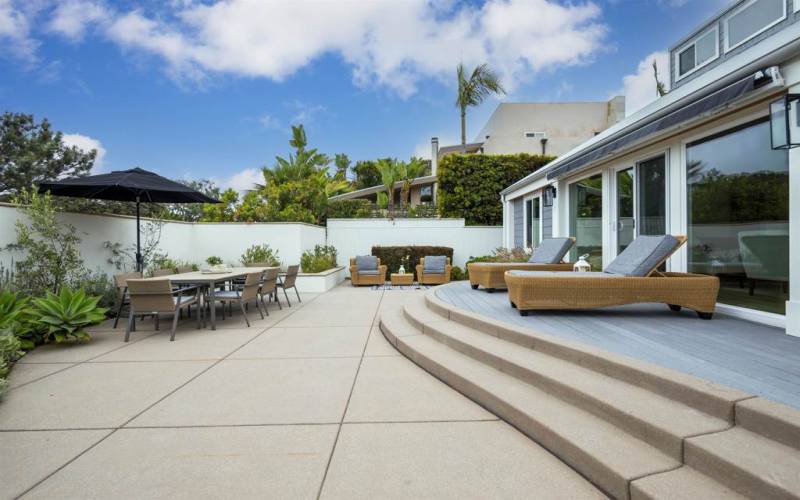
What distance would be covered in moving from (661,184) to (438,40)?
1274 cm

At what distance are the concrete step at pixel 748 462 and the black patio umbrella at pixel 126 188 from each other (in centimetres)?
746

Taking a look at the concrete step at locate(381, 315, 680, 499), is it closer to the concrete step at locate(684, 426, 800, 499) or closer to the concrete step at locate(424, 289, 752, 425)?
the concrete step at locate(684, 426, 800, 499)

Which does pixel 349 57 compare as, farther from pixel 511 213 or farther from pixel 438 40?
pixel 511 213

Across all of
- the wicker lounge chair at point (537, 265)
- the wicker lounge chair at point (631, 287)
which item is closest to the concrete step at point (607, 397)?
the wicker lounge chair at point (631, 287)

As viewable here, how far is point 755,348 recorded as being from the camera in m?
3.14

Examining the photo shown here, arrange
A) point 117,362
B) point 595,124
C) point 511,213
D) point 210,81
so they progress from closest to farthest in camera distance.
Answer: point 117,362, point 511,213, point 210,81, point 595,124

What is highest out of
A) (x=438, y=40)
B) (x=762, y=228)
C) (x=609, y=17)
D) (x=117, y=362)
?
(x=438, y=40)

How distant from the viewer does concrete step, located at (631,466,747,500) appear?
1692 mm

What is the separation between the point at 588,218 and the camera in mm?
7812

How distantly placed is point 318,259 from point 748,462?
36.2 ft

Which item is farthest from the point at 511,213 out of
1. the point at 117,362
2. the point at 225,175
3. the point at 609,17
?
the point at 225,175

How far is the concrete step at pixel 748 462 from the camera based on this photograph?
5.19 feet

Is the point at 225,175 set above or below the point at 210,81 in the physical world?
below

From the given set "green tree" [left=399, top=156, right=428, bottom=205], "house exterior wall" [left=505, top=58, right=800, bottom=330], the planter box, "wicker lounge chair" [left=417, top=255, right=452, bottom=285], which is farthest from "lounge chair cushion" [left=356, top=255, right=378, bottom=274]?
"green tree" [left=399, top=156, right=428, bottom=205]
